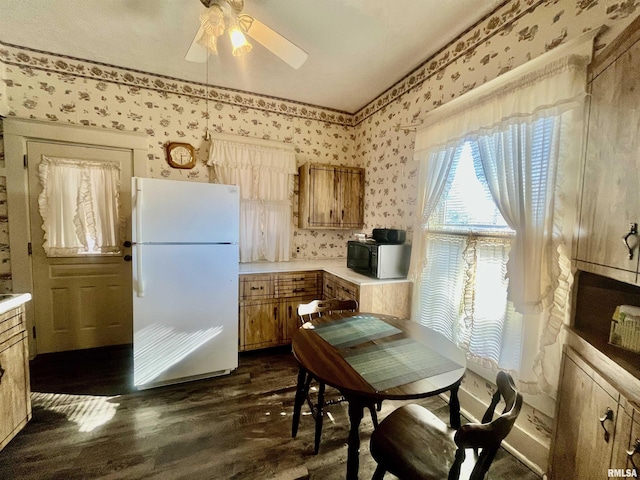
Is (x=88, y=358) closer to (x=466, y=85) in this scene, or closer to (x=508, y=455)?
(x=508, y=455)

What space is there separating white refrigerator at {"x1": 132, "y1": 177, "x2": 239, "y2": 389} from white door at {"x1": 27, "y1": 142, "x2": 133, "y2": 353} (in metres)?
1.03

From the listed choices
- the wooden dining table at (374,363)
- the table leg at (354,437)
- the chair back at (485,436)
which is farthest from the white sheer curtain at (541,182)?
the table leg at (354,437)

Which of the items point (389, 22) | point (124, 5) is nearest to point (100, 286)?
point (124, 5)

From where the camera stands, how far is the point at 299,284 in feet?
9.58

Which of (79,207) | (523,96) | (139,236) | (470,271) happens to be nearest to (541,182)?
(523,96)

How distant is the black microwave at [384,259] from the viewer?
2420mm

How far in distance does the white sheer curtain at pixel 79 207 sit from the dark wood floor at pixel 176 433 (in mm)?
1154

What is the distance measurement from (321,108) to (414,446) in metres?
3.50

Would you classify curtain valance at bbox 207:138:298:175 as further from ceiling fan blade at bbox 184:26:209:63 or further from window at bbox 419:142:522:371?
window at bbox 419:142:522:371

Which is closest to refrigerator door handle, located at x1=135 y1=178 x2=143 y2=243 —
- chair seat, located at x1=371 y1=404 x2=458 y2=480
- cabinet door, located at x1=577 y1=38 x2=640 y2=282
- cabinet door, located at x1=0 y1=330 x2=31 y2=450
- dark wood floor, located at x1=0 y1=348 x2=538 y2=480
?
cabinet door, located at x1=0 y1=330 x2=31 y2=450

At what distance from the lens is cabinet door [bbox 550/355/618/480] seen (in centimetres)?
103

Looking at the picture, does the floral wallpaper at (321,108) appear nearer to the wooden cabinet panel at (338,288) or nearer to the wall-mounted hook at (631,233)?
the wooden cabinet panel at (338,288)

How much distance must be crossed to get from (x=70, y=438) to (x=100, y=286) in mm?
1527

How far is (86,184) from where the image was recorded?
2.66 m
